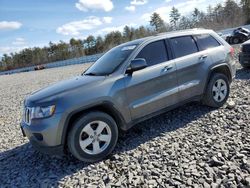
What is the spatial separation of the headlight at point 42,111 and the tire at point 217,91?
325cm

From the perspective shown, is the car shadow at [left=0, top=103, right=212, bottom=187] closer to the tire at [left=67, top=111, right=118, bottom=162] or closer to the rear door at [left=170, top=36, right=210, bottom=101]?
the tire at [left=67, top=111, right=118, bottom=162]

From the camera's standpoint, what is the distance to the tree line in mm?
73800

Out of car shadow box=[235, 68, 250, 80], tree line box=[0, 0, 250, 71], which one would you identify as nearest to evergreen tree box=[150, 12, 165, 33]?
tree line box=[0, 0, 250, 71]

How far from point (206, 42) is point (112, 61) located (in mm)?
2157

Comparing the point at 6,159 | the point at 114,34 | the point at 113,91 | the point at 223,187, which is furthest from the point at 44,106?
the point at 114,34

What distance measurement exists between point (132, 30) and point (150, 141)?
83.2 metres

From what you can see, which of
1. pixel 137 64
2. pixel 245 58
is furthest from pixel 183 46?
pixel 245 58

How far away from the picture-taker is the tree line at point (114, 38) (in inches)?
2906

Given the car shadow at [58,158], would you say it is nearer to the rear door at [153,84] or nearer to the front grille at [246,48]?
the rear door at [153,84]

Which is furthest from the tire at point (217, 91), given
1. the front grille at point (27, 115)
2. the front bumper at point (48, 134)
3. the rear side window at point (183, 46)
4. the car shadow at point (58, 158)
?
the front grille at point (27, 115)

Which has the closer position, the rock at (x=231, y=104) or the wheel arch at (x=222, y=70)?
the wheel arch at (x=222, y=70)

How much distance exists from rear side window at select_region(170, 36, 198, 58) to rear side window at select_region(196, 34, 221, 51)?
0.54ft

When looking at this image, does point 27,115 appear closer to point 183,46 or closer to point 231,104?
point 183,46

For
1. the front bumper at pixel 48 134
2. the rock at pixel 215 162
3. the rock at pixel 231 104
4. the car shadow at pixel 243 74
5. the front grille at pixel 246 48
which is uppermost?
the front grille at pixel 246 48
